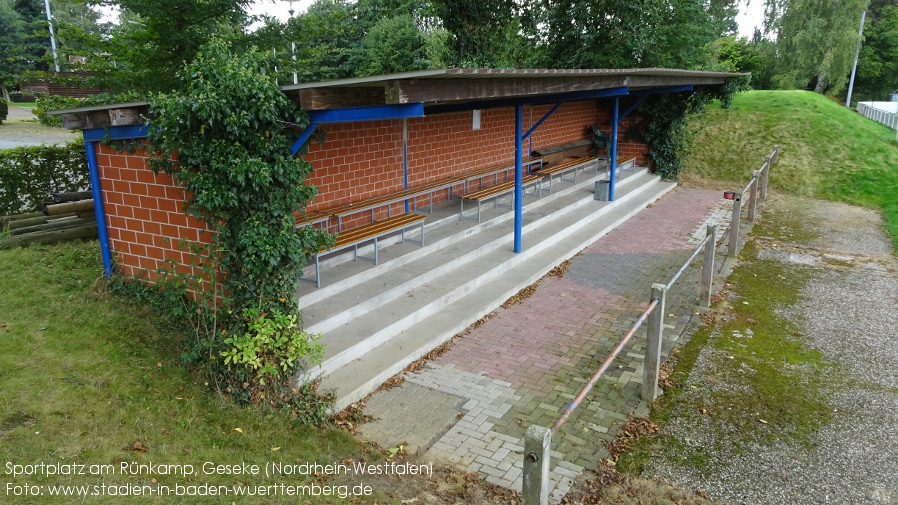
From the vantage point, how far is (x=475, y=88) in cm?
556

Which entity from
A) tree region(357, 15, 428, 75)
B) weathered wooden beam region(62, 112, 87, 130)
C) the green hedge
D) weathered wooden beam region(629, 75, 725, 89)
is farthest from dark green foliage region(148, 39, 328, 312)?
tree region(357, 15, 428, 75)

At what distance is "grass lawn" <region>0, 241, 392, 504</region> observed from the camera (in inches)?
150

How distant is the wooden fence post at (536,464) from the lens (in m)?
3.05

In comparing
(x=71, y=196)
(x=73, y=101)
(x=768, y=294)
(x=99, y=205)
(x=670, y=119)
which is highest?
(x=73, y=101)

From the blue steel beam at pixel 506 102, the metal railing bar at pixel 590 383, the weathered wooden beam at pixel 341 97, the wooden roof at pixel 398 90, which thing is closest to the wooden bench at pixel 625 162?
the blue steel beam at pixel 506 102

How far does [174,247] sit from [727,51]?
34.1 m

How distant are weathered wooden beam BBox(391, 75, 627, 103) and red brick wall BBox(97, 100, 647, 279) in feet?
7.61

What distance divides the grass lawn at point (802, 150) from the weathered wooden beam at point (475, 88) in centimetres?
1152

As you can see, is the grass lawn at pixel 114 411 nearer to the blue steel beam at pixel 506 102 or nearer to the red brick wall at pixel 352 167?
the red brick wall at pixel 352 167

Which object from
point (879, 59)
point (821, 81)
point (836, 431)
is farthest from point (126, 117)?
point (879, 59)

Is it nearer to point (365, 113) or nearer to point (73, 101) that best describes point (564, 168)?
point (365, 113)

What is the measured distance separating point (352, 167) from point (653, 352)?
16.3 ft

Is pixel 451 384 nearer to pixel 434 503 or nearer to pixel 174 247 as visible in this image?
pixel 434 503

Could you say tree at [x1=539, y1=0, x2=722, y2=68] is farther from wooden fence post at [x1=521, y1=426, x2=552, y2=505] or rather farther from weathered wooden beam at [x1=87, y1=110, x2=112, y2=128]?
wooden fence post at [x1=521, y1=426, x2=552, y2=505]
